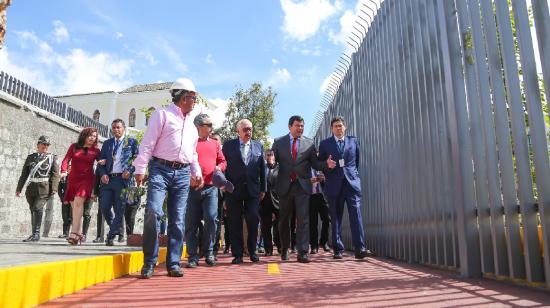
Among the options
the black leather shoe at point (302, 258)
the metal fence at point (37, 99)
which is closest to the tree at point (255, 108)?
the metal fence at point (37, 99)

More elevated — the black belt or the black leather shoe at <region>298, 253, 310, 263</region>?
the black belt

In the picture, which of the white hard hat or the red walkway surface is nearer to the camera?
the red walkway surface

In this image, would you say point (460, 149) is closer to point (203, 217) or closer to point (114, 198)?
point (203, 217)

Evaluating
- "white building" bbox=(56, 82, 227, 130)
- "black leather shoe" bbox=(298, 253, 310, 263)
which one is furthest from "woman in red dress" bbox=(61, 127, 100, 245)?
"white building" bbox=(56, 82, 227, 130)

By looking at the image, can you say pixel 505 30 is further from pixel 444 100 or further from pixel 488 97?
pixel 444 100

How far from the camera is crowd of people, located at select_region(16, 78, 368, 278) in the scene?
172 inches

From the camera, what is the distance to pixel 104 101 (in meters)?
49.8

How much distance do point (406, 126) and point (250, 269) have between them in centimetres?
254

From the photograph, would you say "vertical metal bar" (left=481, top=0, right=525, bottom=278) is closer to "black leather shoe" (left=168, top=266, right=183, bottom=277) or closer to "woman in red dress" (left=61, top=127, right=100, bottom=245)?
"black leather shoe" (left=168, top=266, right=183, bottom=277)

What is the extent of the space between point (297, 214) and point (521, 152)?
10.4ft

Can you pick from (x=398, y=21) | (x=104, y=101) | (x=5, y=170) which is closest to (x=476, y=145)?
(x=398, y=21)

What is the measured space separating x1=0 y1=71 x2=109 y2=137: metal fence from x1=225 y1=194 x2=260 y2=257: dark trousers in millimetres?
9293

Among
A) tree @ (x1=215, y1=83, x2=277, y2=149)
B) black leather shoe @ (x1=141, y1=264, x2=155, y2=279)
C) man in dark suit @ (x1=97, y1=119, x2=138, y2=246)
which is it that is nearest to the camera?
black leather shoe @ (x1=141, y1=264, x2=155, y2=279)

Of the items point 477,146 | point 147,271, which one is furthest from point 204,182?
point 477,146
